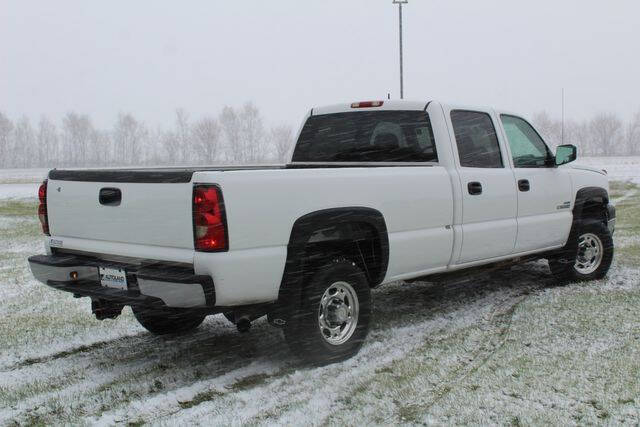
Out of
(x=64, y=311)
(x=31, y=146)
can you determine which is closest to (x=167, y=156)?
(x=31, y=146)

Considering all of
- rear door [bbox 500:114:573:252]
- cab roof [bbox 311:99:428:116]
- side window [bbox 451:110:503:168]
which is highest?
cab roof [bbox 311:99:428:116]

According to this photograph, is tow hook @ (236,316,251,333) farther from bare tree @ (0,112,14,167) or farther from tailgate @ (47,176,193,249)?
bare tree @ (0,112,14,167)

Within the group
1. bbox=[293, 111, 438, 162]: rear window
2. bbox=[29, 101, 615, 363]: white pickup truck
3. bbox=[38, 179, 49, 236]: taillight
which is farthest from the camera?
bbox=[293, 111, 438, 162]: rear window

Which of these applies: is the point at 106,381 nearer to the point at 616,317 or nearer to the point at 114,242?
the point at 114,242

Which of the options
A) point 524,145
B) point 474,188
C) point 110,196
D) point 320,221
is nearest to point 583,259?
point 524,145

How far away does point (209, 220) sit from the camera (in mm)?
3912

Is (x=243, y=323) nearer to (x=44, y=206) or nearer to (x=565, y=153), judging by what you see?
(x=44, y=206)

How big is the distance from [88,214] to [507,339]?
3.39 metres

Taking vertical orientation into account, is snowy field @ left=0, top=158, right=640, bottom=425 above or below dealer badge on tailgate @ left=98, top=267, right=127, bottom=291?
below

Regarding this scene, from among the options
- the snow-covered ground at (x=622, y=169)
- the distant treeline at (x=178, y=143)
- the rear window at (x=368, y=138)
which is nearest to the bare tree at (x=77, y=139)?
the distant treeline at (x=178, y=143)

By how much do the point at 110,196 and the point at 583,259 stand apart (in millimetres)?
5447

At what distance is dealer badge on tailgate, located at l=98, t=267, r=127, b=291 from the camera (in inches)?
172

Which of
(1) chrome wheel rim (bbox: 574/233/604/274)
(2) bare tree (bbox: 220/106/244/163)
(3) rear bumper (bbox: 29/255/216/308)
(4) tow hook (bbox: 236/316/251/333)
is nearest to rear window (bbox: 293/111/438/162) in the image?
(4) tow hook (bbox: 236/316/251/333)

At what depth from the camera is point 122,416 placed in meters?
3.91
